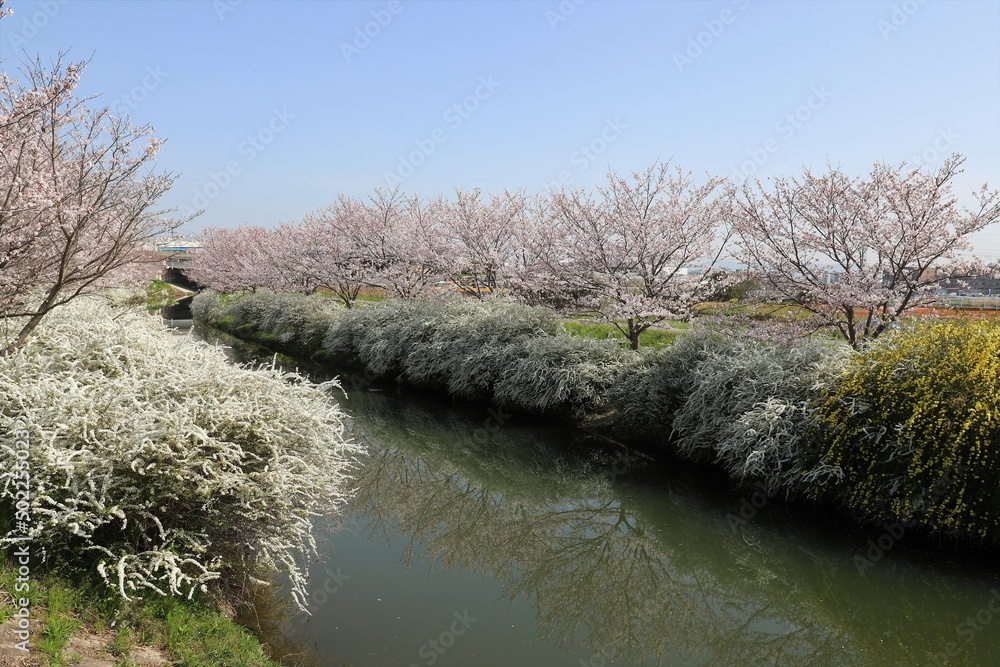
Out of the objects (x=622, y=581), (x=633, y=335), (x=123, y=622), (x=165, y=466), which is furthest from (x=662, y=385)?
(x=123, y=622)

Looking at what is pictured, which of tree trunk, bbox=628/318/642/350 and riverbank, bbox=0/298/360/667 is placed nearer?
riverbank, bbox=0/298/360/667

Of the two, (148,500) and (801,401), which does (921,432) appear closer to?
(801,401)

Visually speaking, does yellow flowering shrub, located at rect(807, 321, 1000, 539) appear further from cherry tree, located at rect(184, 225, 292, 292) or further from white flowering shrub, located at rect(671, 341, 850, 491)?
cherry tree, located at rect(184, 225, 292, 292)

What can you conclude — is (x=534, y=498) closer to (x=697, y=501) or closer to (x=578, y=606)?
(x=697, y=501)

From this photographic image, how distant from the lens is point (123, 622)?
401 centimetres

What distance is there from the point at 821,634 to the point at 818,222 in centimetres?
657

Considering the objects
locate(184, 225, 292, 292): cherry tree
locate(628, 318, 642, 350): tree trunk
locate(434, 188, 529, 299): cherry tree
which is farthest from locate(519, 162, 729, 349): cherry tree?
locate(184, 225, 292, 292): cherry tree

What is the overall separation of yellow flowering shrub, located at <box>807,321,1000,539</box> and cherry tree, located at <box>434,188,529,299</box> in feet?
35.2

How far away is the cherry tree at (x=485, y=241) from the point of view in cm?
1753

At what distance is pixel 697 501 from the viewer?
8.27 m

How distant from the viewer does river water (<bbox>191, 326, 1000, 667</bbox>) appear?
5.12m

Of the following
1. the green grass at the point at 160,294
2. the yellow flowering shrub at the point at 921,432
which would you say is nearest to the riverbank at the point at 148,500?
the yellow flowering shrub at the point at 921,432

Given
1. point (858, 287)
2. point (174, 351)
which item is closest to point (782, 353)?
point (858, 287)

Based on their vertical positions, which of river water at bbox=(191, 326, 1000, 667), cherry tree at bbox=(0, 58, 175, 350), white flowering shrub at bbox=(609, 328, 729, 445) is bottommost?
river water at bbox=(191, 326, 1000, 667)
